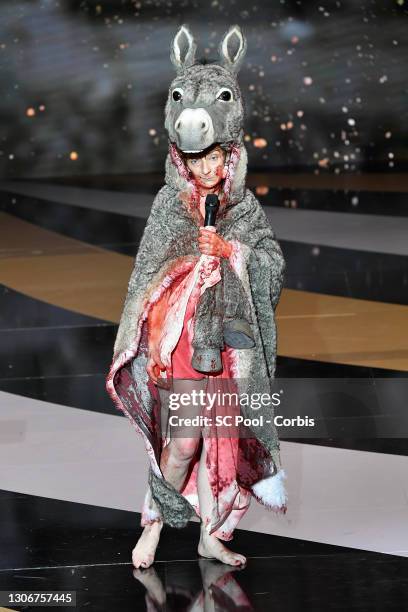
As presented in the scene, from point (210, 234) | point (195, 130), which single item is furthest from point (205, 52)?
point (210, 234)

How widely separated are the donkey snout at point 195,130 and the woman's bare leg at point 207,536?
869 millimetres

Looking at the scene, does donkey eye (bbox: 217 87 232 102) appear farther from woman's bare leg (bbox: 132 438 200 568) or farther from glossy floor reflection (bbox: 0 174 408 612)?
glossy floor reflection (bbox: 0 174 408 612)

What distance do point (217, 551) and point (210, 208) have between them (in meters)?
1.04

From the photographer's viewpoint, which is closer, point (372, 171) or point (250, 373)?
point (250, 373)

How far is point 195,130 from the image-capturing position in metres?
3.47

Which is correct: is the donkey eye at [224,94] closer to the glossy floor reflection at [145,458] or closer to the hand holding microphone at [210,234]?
the hand holding microphone at [210,234]

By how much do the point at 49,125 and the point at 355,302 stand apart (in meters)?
6.04

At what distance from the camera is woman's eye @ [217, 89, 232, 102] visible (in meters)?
3.54

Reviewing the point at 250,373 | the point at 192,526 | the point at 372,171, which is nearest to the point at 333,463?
the point at 192,526

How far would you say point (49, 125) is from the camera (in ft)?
40.2

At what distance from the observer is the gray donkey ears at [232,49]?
11.9ft

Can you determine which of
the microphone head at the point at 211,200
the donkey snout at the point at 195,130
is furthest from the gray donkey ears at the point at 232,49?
the microphone head at the point at 211,200

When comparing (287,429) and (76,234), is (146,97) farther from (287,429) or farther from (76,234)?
(287,429)

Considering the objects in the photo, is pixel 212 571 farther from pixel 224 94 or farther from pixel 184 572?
pixel 224 94
